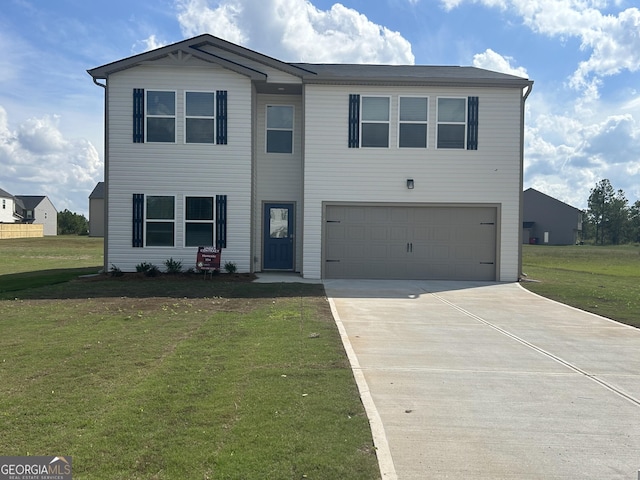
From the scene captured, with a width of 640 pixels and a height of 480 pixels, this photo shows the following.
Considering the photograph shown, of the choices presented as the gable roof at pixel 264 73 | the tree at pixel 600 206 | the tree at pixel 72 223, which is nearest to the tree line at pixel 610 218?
the tree at pixel 600 206

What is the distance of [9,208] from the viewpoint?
234 ft

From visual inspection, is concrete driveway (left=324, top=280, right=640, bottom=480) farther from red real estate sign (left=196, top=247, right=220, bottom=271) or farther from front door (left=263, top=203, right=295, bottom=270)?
front door (left=263, top=203, right=295, bottom=270)

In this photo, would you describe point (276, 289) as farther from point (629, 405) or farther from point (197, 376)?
point (629, 405)

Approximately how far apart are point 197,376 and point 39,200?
87.1m

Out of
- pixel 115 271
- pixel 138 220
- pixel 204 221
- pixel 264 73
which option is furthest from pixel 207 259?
pixel 264 73

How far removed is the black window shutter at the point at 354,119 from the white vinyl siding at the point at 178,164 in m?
3.03

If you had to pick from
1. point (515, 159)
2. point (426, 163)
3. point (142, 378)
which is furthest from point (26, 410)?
point (515, 159)

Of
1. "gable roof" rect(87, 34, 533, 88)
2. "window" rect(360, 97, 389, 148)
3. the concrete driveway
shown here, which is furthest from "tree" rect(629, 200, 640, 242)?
the concrete driveway

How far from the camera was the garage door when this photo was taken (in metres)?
15.3

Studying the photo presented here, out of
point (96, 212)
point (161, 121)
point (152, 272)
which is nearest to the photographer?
point (152, 272)

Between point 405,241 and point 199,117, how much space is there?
7239 mm

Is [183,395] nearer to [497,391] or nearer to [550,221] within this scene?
[497,391]

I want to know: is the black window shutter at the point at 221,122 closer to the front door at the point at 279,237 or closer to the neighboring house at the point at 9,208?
the front door at the point at 279,237

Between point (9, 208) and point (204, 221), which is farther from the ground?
point (9, 208)
